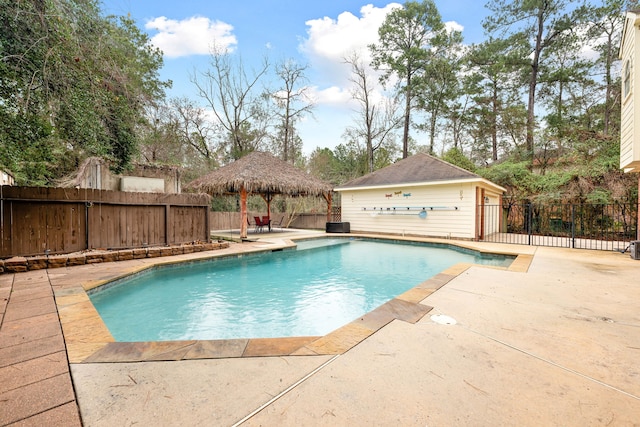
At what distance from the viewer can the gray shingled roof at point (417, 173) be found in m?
10.5

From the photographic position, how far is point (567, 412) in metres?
1.48

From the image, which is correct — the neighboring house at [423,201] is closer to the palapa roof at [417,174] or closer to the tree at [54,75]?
the palapa roof at [417,174]

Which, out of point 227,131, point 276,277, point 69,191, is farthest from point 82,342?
point 227,131

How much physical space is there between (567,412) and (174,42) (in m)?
16.7

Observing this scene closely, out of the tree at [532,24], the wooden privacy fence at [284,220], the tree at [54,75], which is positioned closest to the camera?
the tree at [54,75]

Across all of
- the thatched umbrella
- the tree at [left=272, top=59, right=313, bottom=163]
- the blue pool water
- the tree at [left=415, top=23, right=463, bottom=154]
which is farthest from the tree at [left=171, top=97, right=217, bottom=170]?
the tree at [left=415, top=23, right=463, bottom=154]

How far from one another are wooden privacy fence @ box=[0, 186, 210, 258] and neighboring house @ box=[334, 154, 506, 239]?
741cm

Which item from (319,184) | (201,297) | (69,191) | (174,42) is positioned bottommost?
(201,297)

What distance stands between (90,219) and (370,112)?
17722 millimetres

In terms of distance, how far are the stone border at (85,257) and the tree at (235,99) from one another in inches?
519

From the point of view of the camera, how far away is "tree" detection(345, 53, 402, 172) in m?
19.0

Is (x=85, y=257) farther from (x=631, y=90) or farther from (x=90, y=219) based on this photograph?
(x=631, y=90)

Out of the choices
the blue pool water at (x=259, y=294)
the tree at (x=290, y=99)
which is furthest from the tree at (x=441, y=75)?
the blue pool water at (x=259, y=294)

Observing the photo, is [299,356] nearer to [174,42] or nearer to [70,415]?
[70,415]
